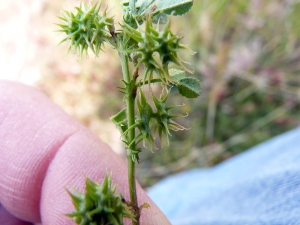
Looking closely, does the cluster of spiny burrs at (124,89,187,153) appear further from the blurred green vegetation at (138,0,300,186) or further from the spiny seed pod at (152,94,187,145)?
the blurred green vegetation at (138,0,300,186)

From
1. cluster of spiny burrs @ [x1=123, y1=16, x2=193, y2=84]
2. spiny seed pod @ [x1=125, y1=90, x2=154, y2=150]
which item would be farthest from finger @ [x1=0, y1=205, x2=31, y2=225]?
cluster of spiny burrs @ [x1=123, y1=16, x2=193, y2=84]

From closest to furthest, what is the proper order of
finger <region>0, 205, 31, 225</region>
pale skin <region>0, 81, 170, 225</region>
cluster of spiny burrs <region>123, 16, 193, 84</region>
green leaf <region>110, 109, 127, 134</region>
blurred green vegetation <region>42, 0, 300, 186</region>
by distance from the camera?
1. cluster of spiny burrs <region>123, 16, 193, 84</region>
2. green leaf <region>110, 109, 127, 134</region>
3. pale skin <region>0, 81, 170, 225</region>
4. finger <region>0, 205, 31, 225</region>
5. blurred green vegetation <region>42, 0, 300, 186</region>

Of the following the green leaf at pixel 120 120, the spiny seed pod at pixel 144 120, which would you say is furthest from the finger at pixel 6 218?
the spiny seed pod at pixel 144 120

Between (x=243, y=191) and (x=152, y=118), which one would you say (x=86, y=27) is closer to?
(x=152, y=118)

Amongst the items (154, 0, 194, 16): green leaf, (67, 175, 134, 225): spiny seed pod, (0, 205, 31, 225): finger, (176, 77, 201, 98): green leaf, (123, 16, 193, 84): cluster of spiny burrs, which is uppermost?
(154, 0, 194, 16): green leaf

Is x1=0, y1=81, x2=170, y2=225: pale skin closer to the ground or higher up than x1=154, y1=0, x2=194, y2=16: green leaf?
closer to the ground

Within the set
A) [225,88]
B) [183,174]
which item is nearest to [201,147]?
[183,174]

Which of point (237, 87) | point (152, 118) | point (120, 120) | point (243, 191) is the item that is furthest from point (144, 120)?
point (237, 87)

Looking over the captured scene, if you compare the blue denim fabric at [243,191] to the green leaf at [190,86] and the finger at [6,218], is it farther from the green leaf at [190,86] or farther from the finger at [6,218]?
the finger at [6,218]
